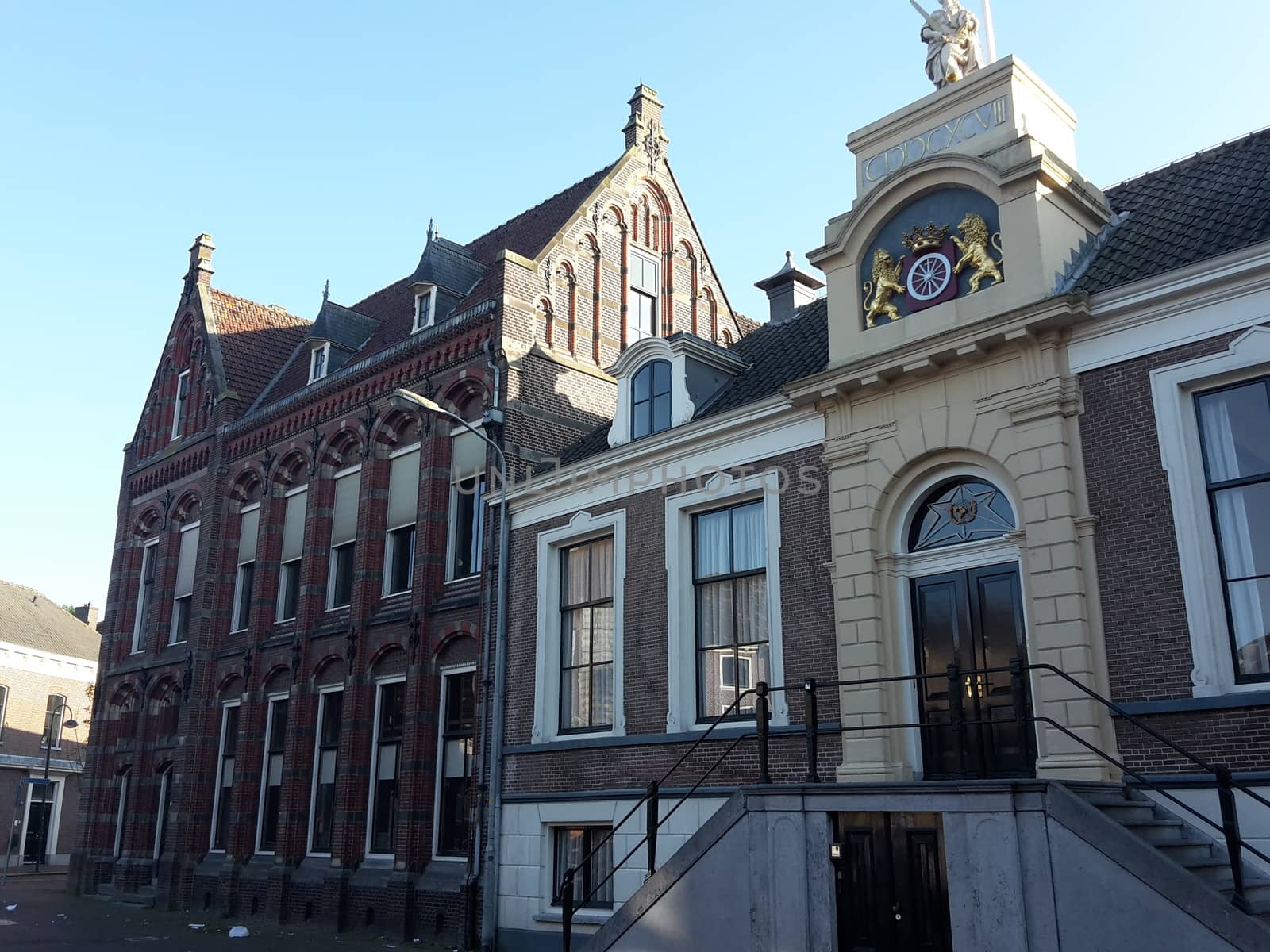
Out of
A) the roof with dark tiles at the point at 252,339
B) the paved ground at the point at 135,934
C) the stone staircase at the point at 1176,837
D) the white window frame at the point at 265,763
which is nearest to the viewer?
the stone staircase at the point at 1176,837

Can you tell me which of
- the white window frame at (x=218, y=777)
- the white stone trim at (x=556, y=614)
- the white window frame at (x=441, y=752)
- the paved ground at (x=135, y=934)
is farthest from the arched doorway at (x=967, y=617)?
the white window frame at (x=218, y=777)

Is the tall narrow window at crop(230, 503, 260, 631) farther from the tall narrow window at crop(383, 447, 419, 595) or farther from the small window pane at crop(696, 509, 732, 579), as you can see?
the small window pane at crop(696, 509, 732, 579)

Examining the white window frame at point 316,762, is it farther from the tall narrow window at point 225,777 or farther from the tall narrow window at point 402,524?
the tall narrow window at point 225,777

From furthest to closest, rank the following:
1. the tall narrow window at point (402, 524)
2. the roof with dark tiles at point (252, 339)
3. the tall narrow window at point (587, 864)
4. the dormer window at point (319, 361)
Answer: the roof with dark tiles at point (252, 339) → the dormer window at point (319, 361) → the tall narrow window at point (402, 524) → the tall narrow window at point (587, 864)

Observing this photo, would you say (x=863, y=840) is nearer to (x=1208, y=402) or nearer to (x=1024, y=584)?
(x=1024, y=584)

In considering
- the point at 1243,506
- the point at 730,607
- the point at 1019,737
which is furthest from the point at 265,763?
the point at 1243,506

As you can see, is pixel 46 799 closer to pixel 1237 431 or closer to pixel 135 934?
pixel 135 934

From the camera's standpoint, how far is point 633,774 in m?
16.4

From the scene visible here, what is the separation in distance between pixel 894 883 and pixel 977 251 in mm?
7411

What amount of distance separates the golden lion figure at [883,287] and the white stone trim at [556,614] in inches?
199

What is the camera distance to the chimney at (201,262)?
3406 centimetres

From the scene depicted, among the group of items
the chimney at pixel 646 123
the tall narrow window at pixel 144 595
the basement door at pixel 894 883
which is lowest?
the basement door at pixel 894 883

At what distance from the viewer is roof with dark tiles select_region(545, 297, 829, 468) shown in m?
17.0

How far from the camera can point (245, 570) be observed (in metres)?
28.2
